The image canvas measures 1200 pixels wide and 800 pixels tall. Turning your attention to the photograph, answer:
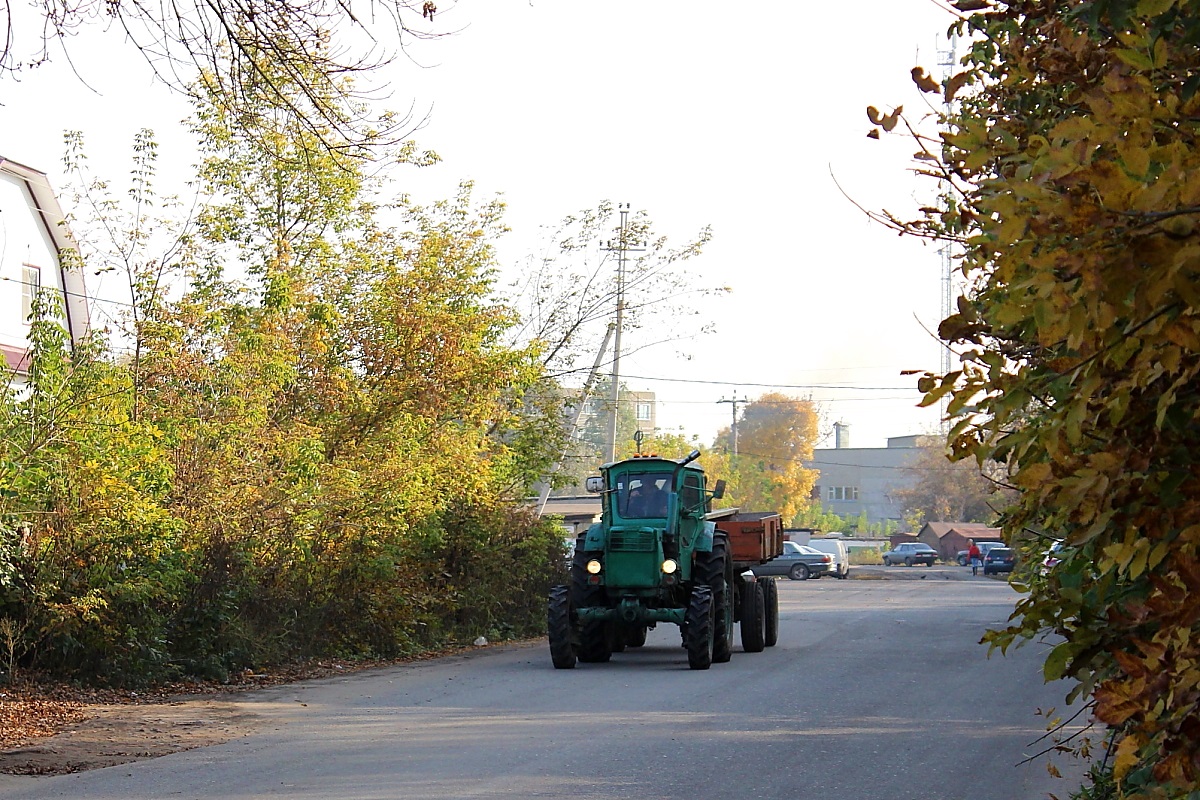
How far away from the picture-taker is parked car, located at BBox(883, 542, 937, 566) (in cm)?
→ 7812

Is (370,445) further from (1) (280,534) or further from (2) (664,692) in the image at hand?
(2) (664,692)

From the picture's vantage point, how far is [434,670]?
17.5 metres

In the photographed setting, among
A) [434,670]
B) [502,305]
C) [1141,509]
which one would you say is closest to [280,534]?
[434,670]

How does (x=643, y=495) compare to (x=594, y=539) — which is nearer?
(x=594, y=539)

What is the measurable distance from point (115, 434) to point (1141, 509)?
1293cm

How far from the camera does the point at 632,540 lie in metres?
18.2

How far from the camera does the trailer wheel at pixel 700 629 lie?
17047mm

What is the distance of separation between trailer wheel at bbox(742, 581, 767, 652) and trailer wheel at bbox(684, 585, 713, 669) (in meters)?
2.70

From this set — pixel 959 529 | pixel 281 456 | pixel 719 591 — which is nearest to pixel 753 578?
pixel 719 591

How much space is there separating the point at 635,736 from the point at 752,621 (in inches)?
357

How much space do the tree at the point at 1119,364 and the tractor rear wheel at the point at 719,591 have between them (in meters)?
14.5

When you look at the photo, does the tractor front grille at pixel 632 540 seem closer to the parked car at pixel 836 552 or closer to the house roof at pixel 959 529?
the parked car at pixel 836 552

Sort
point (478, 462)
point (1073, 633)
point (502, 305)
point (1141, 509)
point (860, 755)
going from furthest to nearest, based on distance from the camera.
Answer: point (502, 305)
point (478, 462)
point (860, 755)
point (1073, 633)
point (1141, 509)

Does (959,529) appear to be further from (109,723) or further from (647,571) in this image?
(109,723)
